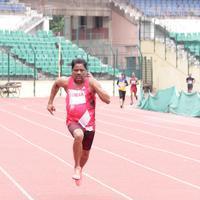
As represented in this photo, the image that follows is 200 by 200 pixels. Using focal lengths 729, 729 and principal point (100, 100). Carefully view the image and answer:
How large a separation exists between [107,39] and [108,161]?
4284cm

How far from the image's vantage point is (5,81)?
139 ft

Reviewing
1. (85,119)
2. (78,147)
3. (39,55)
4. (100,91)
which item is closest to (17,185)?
(78,147)

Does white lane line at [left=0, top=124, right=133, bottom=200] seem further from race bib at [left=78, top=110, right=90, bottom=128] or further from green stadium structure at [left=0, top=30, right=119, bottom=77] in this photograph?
green stadium structure at [left=0, top=30, right=119, bottom=77]

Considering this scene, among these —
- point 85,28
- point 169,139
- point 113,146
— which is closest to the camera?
point 113,146

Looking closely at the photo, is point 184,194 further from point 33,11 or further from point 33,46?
point 33,11

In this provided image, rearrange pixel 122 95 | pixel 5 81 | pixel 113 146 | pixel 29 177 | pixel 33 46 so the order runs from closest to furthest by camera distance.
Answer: pixel 29 177 → pixel 113 146 → pixel 122 95 → pixel 5 81 → pixel 33 46

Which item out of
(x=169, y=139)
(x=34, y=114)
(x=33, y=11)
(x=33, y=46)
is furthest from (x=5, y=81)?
(x=169, y=139)

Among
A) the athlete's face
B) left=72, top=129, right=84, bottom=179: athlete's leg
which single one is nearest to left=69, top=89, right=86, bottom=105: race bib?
the athlete's face

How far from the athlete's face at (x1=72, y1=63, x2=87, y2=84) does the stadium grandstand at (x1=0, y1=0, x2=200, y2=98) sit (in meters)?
30.9

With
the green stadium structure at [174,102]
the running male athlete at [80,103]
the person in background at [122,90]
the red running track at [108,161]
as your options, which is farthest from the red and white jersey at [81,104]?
the person in background at [122,90]

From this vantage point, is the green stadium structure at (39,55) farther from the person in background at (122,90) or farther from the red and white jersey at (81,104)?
the red and white jersey at (81,104)

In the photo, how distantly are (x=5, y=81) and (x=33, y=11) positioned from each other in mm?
11061

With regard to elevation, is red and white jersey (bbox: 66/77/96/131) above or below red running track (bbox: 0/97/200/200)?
above

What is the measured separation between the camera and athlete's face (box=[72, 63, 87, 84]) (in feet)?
30.5
